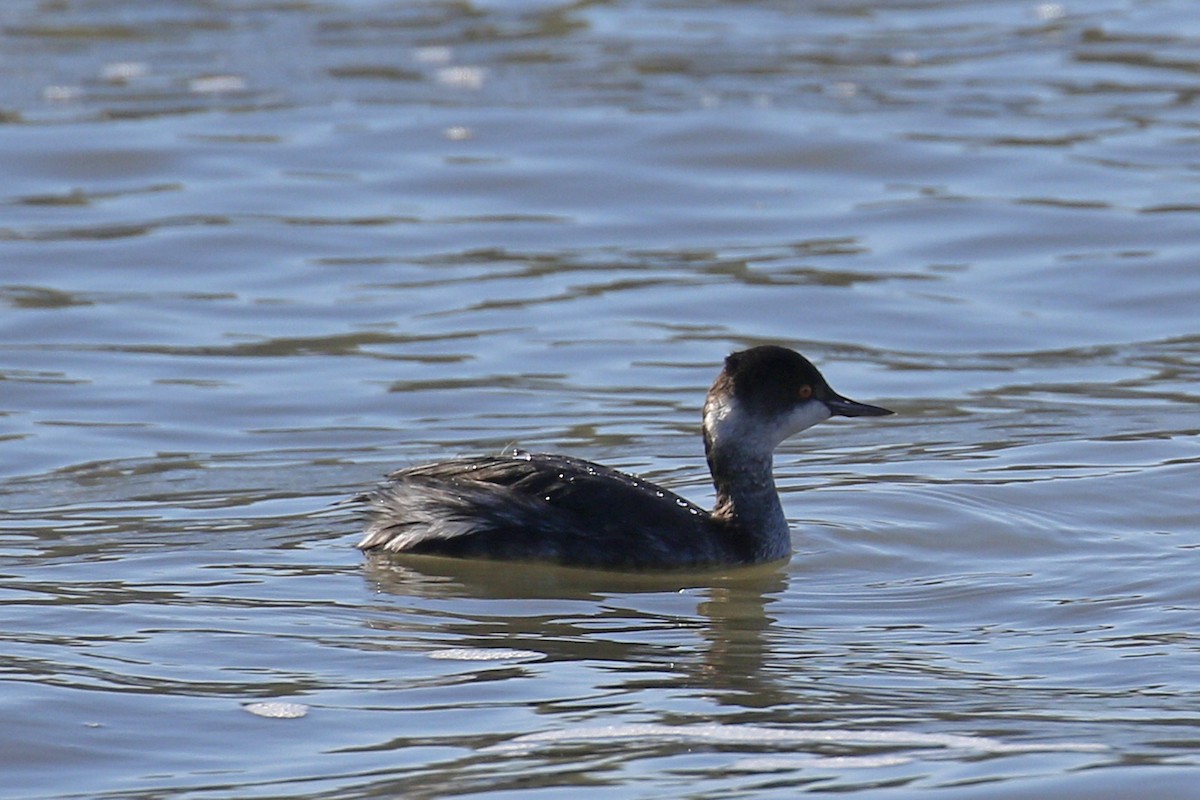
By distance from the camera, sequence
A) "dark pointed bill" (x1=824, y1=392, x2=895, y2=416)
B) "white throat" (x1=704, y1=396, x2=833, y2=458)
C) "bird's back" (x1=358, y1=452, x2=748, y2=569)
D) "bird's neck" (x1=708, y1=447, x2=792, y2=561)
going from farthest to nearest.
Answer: "dark pointed bill" (x1=824, y1=392, x2=895, y2=416) < "white throat" (x1=704, y1=396, x2=833, y2=458) < "bird's neck" (x1=708, y1=447, x2=792, y2=561) < "bird's back" (x1=358, y1=452, x2=748, y2=569)

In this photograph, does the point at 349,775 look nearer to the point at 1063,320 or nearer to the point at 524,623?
the point at 524,623

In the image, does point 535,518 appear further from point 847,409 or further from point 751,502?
point 847,409

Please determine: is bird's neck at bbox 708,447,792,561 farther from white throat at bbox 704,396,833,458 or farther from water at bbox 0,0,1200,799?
water at bbox 0,0,1200,799

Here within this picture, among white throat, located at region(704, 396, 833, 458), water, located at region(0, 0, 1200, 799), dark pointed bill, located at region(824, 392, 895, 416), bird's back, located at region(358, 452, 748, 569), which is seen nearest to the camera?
water, located at region(0, 0, 1200, 799)

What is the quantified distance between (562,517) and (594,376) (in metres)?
3.21

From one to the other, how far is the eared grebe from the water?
0.12 metres

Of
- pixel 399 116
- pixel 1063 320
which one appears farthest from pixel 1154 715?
pixel 399 116

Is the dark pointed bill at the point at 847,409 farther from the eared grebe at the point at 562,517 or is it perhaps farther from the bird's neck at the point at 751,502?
the eared grebe at the point at 562,517

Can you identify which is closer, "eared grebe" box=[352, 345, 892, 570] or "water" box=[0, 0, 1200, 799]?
"water" box=[0, 0, 1200, 799]

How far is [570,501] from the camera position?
7965mm

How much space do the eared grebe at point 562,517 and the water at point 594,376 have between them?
0.39 feet

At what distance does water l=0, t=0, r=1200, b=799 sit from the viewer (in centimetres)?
596

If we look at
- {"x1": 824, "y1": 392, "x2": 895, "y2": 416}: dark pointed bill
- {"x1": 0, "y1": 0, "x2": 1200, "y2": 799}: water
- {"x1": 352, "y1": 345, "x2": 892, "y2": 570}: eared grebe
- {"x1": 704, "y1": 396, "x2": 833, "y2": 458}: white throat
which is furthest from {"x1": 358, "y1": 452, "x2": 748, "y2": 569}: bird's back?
{"x1": 824, "y1": 392, "x2": 895, "y2": 416}: dark pointed bill

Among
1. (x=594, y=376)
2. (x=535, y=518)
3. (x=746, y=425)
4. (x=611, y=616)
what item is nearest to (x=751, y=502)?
(x=746, y=425)
